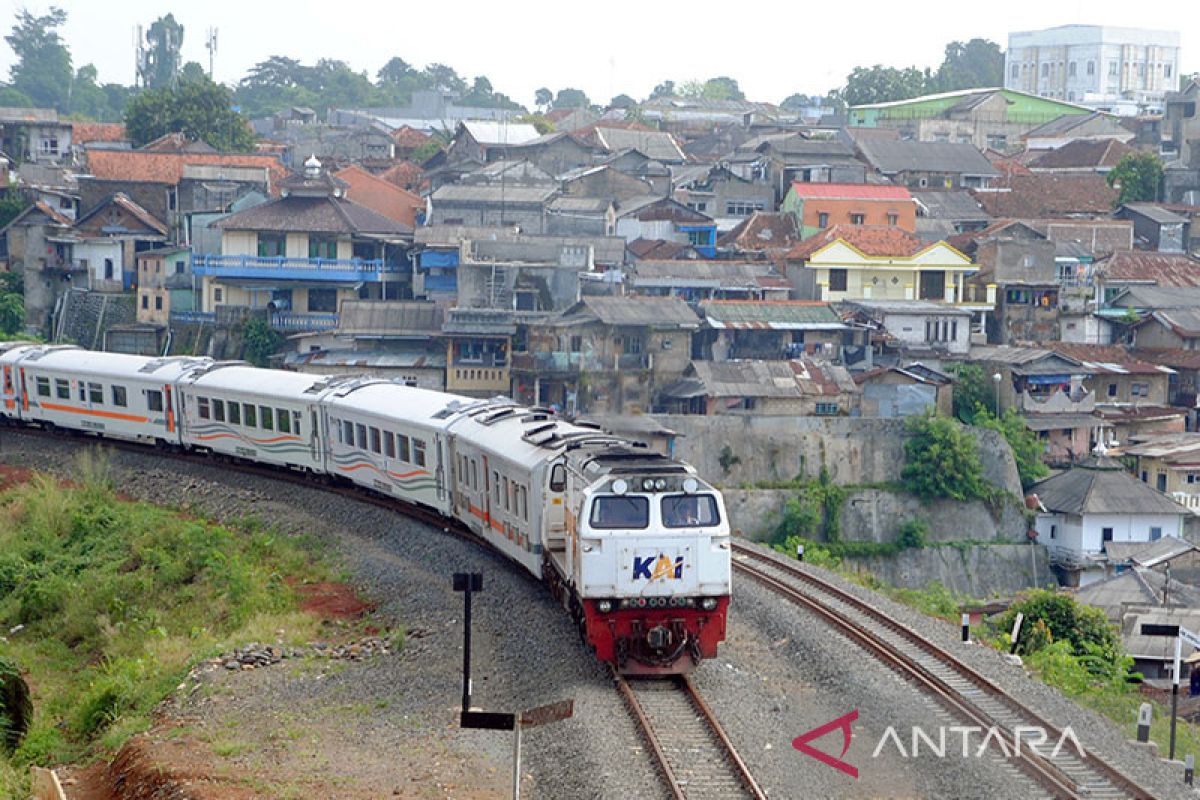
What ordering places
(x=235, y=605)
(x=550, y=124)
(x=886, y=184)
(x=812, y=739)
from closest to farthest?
(x=812, y=739)
(x=235, y=605)
(x=886, y=184)
(x=550, y=124)

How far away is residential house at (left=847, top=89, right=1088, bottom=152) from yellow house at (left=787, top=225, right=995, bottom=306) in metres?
30.4

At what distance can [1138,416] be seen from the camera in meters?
40.1

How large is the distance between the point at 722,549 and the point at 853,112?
69.4 m

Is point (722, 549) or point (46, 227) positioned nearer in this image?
point (722, 549)

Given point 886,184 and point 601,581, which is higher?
point 886,184

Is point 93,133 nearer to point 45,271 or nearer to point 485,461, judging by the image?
point 45,271

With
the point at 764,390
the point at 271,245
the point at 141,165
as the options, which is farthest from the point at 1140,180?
the point at 141,165

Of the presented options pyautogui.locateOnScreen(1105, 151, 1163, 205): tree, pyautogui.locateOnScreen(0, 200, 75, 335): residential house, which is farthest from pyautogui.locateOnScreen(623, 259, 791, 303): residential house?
pyautogui.locateOnScreen(1105, 151, 1163, 205): tree

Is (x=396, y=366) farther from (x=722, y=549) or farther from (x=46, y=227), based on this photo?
(x=722, y=549)

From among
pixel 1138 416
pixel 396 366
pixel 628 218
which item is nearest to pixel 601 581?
pixel 396 366

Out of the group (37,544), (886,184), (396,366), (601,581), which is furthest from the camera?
(886,184)

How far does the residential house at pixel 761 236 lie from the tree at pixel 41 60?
6522 cm

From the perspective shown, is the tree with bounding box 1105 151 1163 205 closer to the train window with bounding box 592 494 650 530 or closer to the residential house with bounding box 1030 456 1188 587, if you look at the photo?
the residential house with bounding box 1030 456 1188 587

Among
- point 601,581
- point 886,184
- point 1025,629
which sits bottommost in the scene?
point 1025,629
